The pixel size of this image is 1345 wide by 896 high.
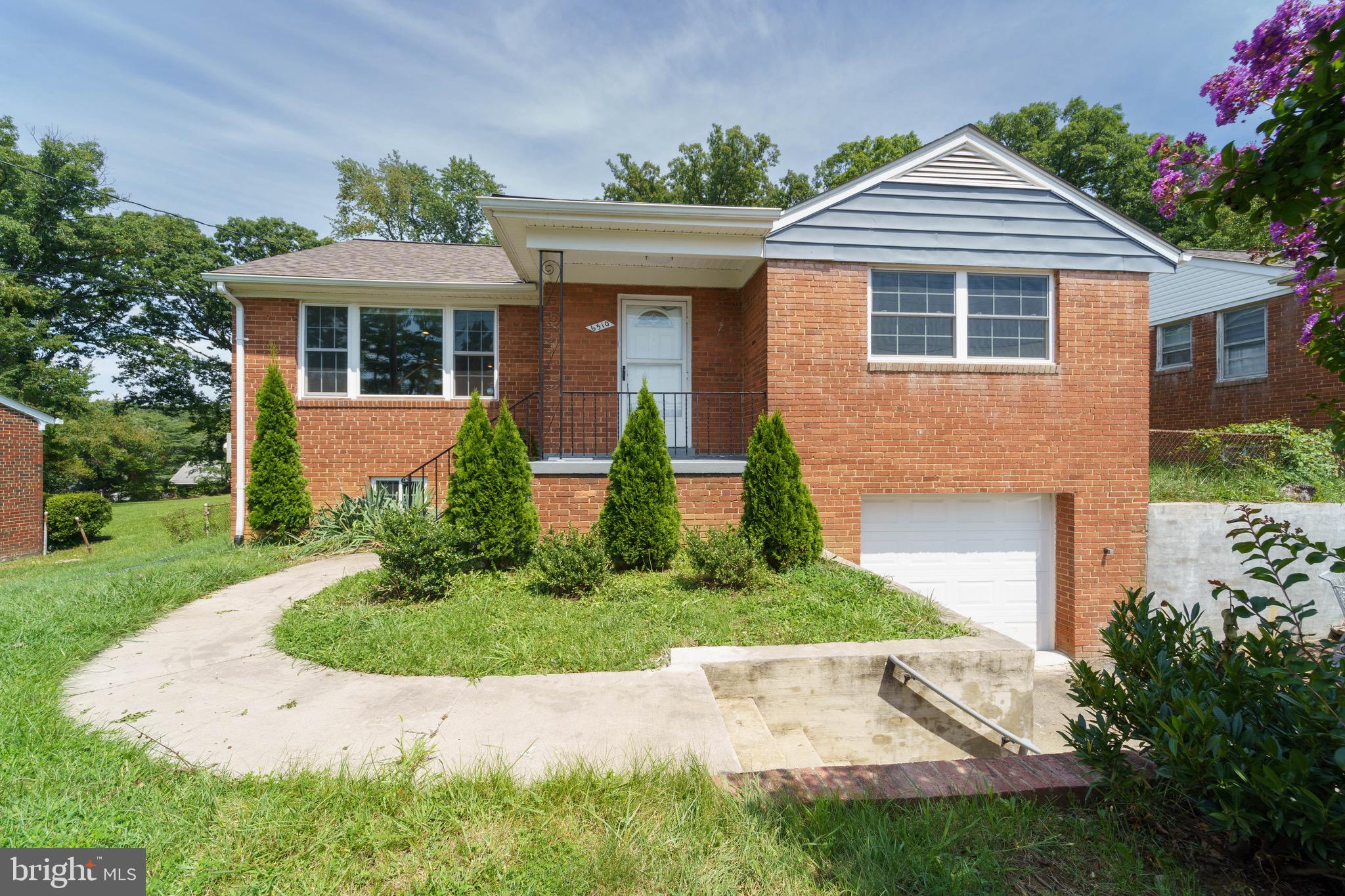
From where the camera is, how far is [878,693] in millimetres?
3797

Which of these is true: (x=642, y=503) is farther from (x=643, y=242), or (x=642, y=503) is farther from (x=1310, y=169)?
(x=1310, y=169)

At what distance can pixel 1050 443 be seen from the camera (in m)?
7.60

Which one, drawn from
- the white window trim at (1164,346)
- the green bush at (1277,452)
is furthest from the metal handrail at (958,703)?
the white window trim at (1164,346)

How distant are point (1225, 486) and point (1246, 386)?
14.0 feet

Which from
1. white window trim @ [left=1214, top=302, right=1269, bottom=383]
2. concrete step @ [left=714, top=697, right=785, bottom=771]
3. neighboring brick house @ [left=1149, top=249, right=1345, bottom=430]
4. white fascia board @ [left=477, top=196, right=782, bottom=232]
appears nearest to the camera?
concrete step @ [left=714, top=697, right=785, bottom=771]

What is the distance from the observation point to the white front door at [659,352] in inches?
337

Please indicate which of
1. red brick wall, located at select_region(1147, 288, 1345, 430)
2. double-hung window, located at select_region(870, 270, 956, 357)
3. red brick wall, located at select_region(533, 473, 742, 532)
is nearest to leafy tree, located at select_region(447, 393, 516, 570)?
red brick wall, located at select_region(533, 473, 742, 532)

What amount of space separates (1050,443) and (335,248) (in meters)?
12.1

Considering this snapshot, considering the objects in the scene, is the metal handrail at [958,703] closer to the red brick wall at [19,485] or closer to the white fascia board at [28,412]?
the red brick wall at [19,485]

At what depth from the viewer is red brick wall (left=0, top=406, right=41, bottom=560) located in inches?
Result: 531

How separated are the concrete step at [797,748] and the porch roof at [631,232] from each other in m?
5.35

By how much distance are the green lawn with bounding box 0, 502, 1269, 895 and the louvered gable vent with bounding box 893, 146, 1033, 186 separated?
7.60 meters

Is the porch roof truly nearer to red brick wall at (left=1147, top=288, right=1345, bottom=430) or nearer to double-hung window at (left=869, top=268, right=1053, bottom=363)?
double-hung window at (left=869, top=268, right=1053, bottom=363)

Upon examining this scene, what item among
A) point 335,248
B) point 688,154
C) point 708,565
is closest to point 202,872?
point 708,565
